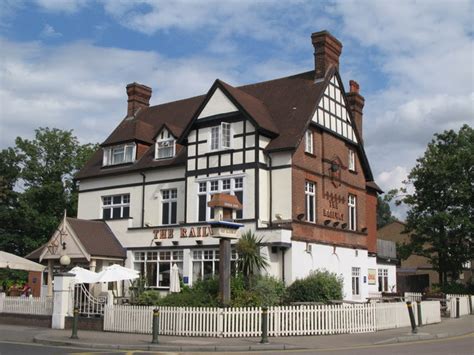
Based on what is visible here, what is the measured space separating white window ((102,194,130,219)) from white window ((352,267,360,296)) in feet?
42.2

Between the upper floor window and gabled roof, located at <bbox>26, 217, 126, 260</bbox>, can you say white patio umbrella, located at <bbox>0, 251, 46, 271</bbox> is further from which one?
the upper floor window

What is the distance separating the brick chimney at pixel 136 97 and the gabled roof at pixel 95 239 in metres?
9.63

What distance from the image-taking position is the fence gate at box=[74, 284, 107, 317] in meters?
23.9

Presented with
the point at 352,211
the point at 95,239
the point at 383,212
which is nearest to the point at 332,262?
the point at 352,211

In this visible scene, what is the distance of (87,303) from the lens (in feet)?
82.0

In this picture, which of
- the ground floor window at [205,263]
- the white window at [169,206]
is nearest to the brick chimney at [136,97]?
the white window at [169,206]

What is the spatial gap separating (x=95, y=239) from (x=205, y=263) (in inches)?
251

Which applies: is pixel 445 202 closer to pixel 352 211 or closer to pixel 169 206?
pixel 352 211

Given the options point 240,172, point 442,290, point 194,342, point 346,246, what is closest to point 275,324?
point 194,342

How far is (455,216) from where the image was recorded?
135ft

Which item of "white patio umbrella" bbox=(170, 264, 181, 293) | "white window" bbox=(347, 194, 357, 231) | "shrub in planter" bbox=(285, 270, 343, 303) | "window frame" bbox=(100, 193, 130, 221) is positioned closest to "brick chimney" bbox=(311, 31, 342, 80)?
"white window" bbox=(347, 194, 357, 231)

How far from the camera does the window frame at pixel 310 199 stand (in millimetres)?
28470

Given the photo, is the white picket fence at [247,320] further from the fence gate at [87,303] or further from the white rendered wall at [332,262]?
the white rendered wall at [332,262]

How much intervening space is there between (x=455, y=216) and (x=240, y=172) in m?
20.4
